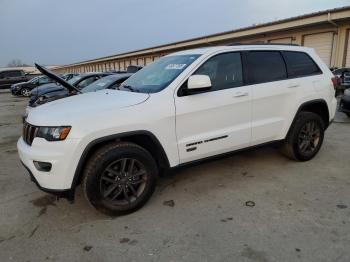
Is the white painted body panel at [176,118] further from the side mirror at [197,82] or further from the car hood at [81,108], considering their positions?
the side mirror at [197,82]

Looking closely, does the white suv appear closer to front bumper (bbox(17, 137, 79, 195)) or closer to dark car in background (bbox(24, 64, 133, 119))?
front bumper (bbox(17, 137, 79, 195))

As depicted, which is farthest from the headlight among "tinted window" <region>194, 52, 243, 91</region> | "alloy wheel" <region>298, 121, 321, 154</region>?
"alloy wheel" <region>298, 121, 321, 154</region>

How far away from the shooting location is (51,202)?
12.8 feet

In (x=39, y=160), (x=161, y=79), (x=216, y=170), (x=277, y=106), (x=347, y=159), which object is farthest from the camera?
(x=347, y=159)

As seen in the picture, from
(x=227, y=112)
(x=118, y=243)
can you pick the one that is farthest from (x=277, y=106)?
(x=118, y=243)

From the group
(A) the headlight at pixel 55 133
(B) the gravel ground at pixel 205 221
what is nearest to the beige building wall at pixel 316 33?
A: (B) the gravel ground at pixel 205 221

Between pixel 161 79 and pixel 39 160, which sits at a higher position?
pixel 161 79

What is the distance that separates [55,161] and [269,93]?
290 centimetres

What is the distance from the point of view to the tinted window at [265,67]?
4266 millimetres

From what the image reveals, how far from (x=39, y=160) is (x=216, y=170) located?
2.62m

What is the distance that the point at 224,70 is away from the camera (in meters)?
4.07

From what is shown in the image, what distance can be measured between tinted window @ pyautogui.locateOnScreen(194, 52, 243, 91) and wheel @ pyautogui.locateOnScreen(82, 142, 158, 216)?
1.27 m

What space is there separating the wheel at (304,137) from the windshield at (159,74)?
198cm

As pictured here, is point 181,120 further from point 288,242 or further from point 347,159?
point 347,159
